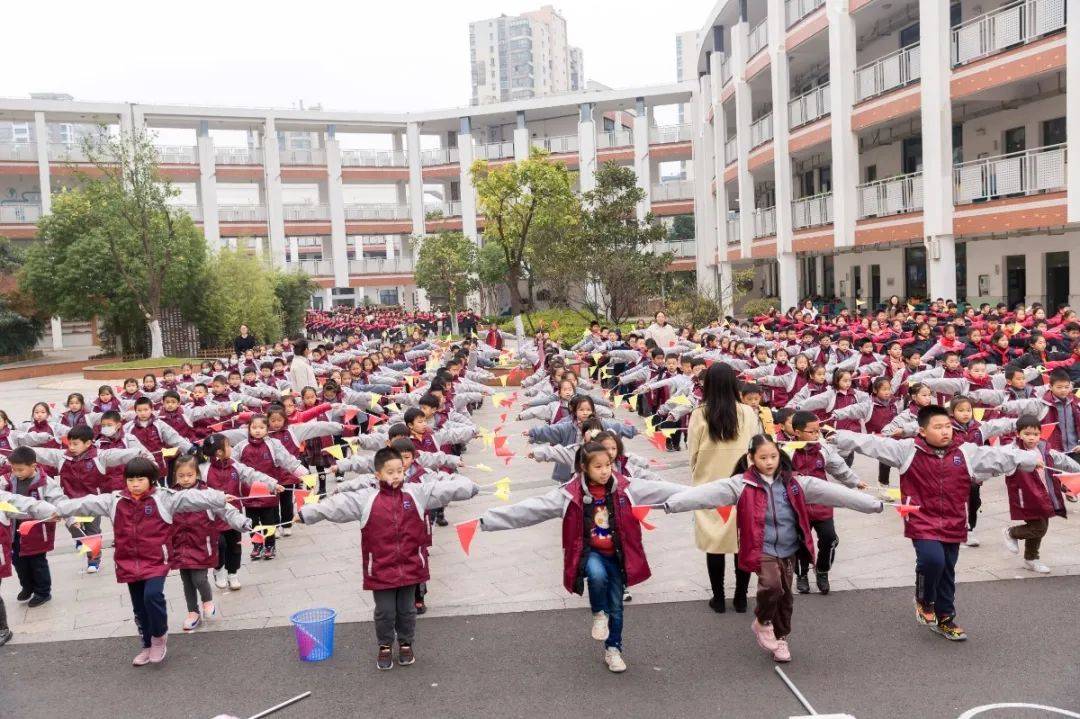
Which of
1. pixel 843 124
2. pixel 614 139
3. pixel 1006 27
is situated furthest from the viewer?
pixel 614 139

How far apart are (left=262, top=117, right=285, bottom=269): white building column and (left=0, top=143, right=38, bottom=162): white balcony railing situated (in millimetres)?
11387

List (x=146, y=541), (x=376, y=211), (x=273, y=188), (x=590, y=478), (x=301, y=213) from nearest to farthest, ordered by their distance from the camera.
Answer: (x=590, y=478)
(x=146, y=541)
(x=273, y=188)
(x=301, y=213)
(x=376, y=211)

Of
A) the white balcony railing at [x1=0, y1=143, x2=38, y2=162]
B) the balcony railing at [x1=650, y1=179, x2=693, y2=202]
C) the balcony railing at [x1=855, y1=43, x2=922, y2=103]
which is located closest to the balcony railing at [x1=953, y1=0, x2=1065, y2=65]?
the balcony railing at [x1=855, y1=43, x2=922, y2=103]

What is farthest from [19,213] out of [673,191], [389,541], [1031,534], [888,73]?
[1031,534]

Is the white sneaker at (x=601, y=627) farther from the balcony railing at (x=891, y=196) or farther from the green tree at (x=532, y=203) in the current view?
the green tree at (x=532, y=203)

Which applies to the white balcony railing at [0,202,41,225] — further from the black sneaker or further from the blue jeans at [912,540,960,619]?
the blue jeans at [912,540,960,619]

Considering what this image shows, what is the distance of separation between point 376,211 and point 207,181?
9602mm

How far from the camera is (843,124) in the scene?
2370 centimetres

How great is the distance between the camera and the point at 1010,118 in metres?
21.5

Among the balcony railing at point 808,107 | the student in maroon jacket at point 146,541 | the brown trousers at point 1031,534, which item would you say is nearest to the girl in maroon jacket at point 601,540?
the student in maroon jacket at point 146,541

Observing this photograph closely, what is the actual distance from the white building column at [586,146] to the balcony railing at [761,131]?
20.0 m

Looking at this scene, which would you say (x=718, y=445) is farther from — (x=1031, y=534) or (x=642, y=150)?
(x=642, y=150)

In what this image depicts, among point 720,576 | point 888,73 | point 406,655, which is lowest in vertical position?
point 406,655

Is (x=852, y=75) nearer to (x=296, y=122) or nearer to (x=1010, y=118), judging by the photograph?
(x=1010, y=118)
